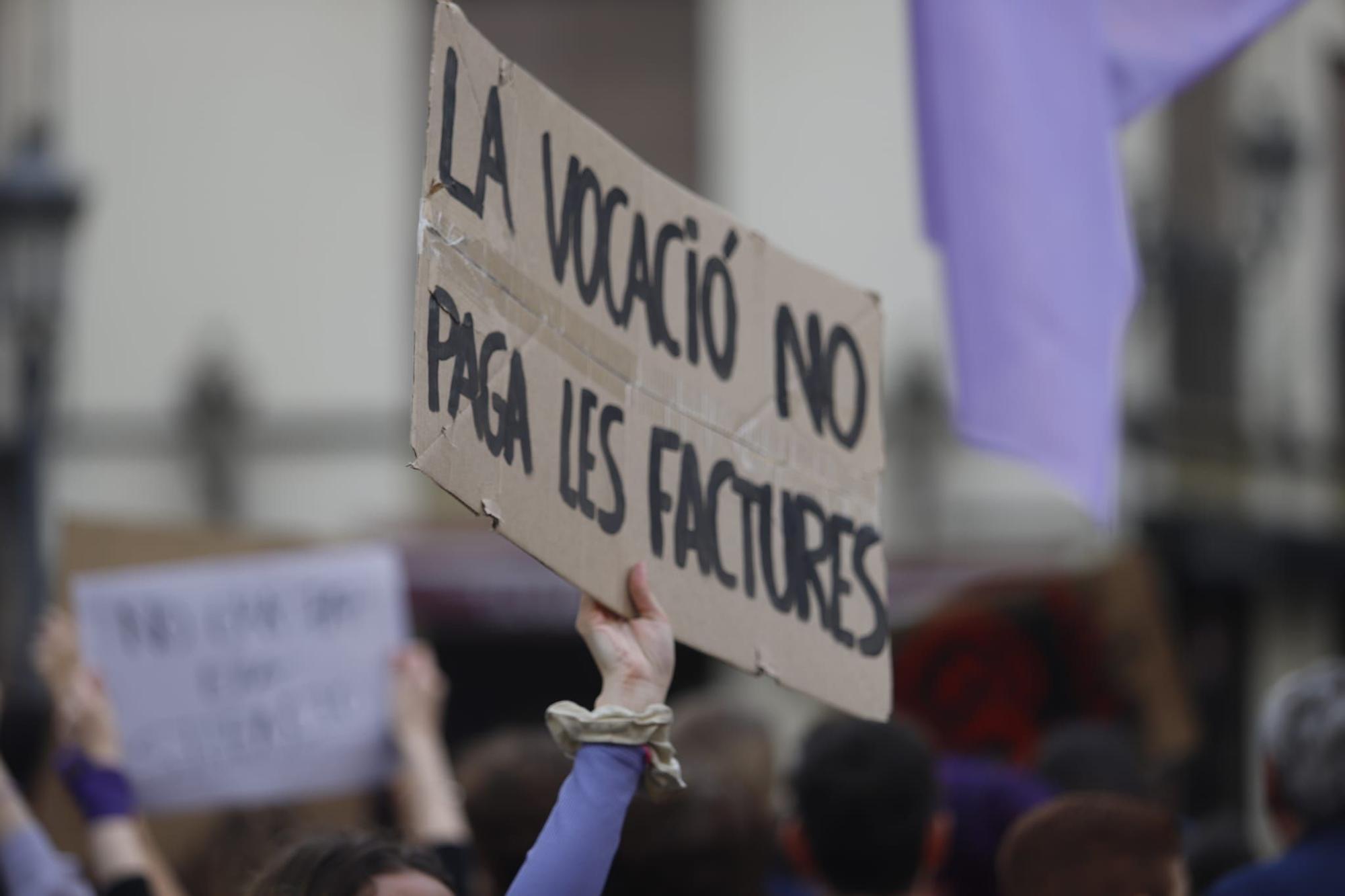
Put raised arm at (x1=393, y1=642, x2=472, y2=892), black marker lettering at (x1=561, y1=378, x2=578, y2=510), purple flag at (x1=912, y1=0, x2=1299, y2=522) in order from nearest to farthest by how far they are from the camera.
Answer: black marker lettering at (x1=561, y1=378, x2=578, y2=510)
purple flag at (x1=912, y1=0, x2=1299, y2=522)
raised arm at (x1=393, y1=642, x2=472, y2=892)

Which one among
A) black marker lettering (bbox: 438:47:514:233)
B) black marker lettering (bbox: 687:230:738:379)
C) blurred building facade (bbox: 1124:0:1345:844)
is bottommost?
blurred building facade (bbox: 1124:0:1345:844)

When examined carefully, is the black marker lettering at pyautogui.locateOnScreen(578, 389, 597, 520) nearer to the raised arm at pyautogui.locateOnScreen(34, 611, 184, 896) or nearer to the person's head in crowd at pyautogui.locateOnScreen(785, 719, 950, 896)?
the person's head in crowd at pyautogui.locateOnScreen(785, 719, 950, 896)

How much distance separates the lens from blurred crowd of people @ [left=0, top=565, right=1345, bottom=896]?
2.26 m

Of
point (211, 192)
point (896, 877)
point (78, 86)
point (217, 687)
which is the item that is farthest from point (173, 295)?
point (896, 877)

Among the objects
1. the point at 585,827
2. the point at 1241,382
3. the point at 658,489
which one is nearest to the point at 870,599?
the point at 658,489

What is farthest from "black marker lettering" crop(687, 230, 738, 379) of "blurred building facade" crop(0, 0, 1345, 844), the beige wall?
the beige wall

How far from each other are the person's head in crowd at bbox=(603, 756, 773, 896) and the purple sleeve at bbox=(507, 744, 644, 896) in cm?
47

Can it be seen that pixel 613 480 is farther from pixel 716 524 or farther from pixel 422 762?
pixel 422 762

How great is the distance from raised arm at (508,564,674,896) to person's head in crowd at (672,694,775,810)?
4.09 ft

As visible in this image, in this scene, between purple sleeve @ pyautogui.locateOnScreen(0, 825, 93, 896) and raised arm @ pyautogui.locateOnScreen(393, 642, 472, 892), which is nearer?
purple sleeve @ pyautogui.locateOnScreen(0, 825, 93, 896)

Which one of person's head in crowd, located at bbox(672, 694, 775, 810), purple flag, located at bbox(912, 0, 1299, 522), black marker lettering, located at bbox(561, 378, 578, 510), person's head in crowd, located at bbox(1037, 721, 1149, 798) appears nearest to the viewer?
black marker lettering, located at bbox(561, 378, 578, 510)

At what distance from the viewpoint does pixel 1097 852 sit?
2758 mm

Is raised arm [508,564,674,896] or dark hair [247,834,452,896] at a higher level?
raised arm [508,564,674,896]

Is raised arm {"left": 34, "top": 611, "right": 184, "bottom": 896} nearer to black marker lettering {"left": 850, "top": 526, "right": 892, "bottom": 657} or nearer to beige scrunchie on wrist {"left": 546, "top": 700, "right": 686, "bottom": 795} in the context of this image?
beige scrunchie on wrist {"left": 546, "top": 700, "right": 686, "bottom": 795}
